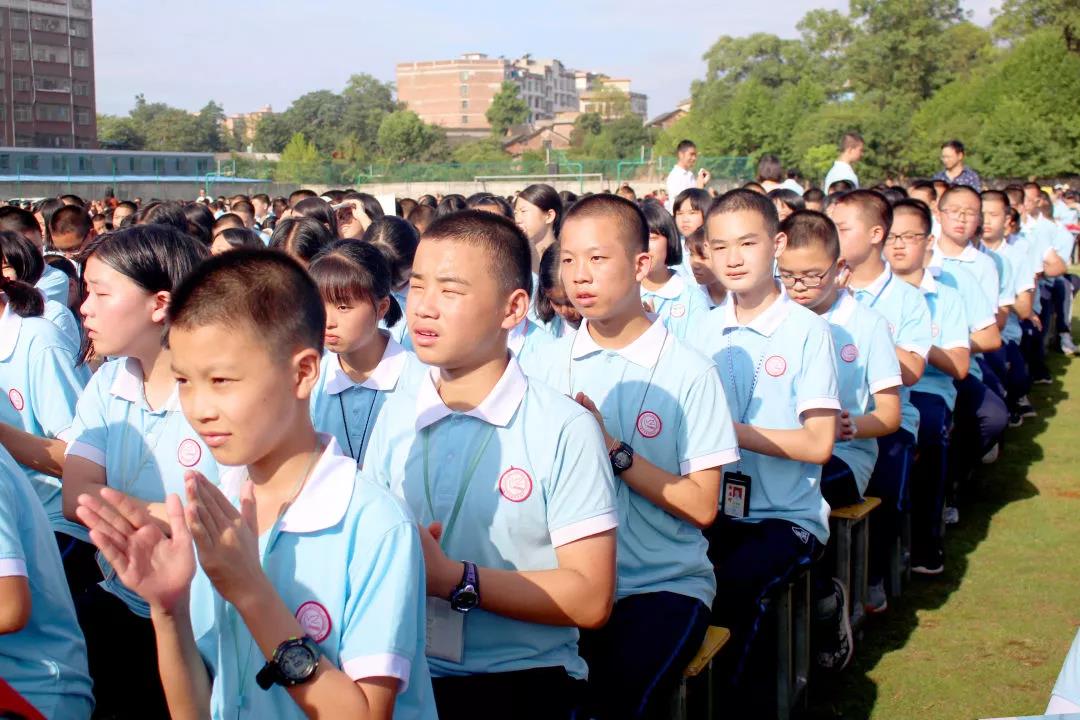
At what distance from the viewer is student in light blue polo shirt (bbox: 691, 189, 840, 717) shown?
338 centimetres

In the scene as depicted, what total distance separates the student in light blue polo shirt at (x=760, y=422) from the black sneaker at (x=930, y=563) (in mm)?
1603

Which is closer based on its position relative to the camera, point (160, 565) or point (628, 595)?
point (160, 565)

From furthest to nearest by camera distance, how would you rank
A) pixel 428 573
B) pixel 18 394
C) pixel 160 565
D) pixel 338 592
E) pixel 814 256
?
pixel 814 256 → pixel 18 394 → pixel 428 573 → pixel 338 592 → pixel 160 565

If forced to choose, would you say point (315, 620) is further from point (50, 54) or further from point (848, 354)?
point (50, 54)

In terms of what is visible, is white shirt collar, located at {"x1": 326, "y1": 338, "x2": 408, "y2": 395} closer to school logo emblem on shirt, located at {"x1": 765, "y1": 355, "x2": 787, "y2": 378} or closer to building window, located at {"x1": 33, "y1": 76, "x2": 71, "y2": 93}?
school logo emblem on shirt, located at {"x1": 765, "y1": 355, "x2": 787, "y2": 378}

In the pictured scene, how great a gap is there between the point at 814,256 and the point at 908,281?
150cm

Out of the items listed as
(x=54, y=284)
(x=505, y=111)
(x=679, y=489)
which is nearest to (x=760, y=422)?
(x=679, y=489)

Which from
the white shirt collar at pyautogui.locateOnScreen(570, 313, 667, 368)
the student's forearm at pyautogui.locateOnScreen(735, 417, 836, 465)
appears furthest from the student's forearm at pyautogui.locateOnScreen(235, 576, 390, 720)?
the student's forearm at pyautogui.locateOnScreen(735, 417, 836, 465)

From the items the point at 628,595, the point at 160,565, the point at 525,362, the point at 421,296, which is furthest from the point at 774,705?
the point at 160,565

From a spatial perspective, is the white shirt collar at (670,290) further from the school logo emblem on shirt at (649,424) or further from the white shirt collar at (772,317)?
the school logo emblem on shirt at (649,424)

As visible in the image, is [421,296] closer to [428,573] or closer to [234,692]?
[428,573]

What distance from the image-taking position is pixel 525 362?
360cm

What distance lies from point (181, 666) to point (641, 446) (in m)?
1.54

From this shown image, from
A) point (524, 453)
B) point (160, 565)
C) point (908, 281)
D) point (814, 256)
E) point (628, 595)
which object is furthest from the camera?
point (908, 281)
